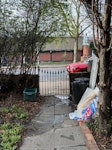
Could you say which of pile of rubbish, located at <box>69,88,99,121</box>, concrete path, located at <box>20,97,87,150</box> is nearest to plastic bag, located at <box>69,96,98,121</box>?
pile of rubbish, located at <box>69,88,99,121</box>

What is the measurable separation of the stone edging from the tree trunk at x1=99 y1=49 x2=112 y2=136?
25 centimetres

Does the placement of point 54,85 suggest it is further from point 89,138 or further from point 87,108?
point 89,138

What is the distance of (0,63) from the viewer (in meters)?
8.08

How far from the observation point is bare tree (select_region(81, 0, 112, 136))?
4.30m

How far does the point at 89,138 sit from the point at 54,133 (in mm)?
857

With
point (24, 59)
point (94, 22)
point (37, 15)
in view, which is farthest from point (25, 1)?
point (94, 22)

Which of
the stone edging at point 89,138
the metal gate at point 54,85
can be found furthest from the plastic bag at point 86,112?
the metal gate at point 54,85

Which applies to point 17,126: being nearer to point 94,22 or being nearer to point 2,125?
point 2,125

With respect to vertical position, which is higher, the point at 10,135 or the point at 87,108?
the point at 87,108

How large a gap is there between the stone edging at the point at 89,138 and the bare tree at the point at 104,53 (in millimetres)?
249

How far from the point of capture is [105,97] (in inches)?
177

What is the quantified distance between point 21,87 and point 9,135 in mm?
3788

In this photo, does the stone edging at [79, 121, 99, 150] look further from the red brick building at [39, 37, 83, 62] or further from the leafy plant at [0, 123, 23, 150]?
the red brick building at [39, 37, 83, 62]

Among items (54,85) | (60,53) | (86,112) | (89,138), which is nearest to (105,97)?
(89,138)
